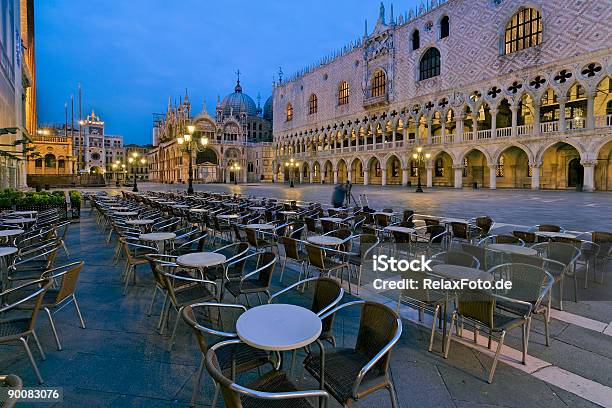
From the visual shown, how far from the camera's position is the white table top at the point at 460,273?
3619mm

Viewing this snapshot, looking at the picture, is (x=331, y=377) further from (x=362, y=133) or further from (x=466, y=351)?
(x=362, y=133)

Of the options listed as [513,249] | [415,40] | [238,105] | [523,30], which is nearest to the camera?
[513,249]

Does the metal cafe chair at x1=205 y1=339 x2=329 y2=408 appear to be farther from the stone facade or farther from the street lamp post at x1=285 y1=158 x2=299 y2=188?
the street lamp post at x1=285 y1=158 x2=299 y2=188

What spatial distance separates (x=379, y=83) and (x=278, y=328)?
141 feet

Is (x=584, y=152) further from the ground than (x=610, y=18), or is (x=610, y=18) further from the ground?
(x=610, y=18)

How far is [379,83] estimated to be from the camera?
41.4 metres

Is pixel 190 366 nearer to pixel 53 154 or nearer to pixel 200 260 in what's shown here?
pixel 200 260

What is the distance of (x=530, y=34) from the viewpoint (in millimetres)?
26828

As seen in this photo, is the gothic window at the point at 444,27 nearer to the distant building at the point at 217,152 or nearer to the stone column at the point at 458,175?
the stone column at the point at 458,175

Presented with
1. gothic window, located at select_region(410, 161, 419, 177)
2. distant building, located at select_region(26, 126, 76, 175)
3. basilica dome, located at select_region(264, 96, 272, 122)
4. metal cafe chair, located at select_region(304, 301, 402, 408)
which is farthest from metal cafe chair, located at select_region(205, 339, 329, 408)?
basilica dome, located at select_region(264, 96, 272, 122)

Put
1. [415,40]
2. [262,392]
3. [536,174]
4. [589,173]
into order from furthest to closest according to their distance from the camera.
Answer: [415,40] → [536,174] → [589,173] → [262,392]

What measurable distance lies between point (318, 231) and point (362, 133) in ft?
121

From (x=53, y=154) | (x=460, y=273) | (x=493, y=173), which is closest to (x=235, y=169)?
(x=53, y=154)

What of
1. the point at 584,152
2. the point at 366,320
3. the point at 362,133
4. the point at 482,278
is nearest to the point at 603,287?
the point at 482,278
